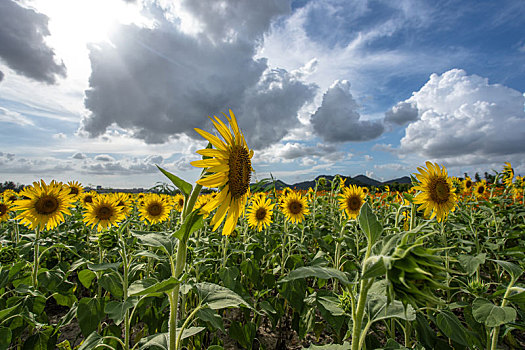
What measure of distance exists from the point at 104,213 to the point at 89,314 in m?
2.38

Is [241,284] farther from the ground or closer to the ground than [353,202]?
closer to the ground

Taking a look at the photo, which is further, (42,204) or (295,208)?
(295,208)

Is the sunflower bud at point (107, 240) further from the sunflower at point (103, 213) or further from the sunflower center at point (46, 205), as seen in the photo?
the sunflower at point (103, 213)

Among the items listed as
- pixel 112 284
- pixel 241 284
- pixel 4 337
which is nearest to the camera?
pixel 4 337

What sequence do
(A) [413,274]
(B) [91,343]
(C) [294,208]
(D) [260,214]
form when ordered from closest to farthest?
(A) [413,274] → (B) [91,343] → (D) [260,214] → (C) [294,208]

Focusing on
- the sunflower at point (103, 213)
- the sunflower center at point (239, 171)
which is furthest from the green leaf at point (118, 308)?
the sunflower at point (103, 213)

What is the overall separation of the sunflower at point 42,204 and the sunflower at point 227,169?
311cm

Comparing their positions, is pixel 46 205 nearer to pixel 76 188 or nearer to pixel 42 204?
pixel 42 204

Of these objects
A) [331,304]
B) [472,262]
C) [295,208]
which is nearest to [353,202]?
[295,208]

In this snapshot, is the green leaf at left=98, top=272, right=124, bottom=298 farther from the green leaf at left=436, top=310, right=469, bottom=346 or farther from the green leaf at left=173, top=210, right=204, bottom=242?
the green leaf at left=436, top=310, right=469, bottom=346

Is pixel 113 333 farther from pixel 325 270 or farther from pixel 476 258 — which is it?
pixel 476 258

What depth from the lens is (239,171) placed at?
5.27ft

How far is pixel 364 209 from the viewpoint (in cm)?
131

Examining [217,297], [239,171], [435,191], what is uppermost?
[239,171]
